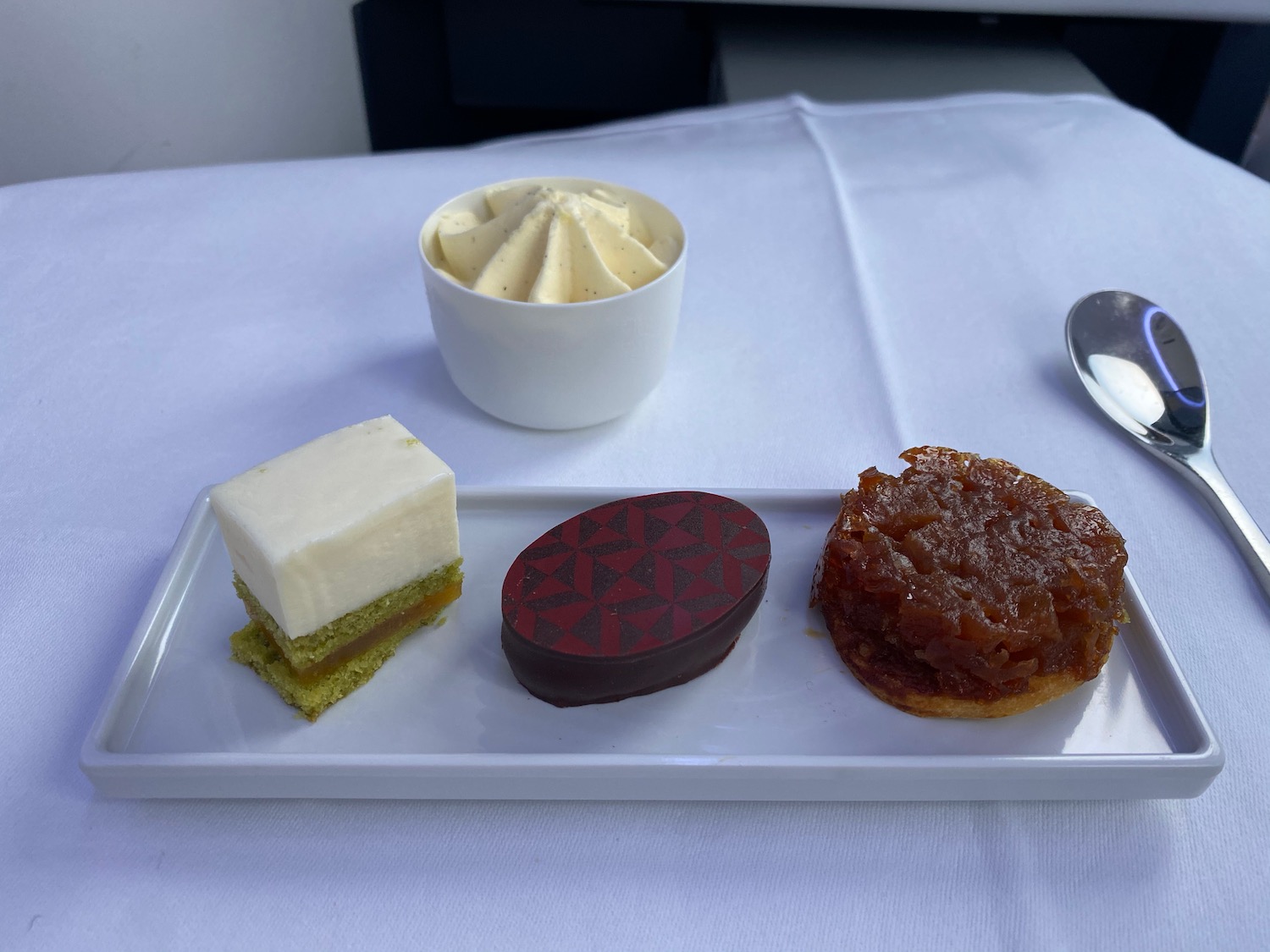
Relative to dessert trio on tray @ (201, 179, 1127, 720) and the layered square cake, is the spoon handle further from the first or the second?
the layered square cake

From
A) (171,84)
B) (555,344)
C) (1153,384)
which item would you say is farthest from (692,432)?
(171,84)

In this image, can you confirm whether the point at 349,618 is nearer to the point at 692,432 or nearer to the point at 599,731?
the point at 599,731

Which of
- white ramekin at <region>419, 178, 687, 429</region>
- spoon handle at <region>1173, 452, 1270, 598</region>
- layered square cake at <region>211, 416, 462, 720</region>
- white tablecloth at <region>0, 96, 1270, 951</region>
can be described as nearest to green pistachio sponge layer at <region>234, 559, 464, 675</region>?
layered square cake at <region>211, 416, 462, 720</region>

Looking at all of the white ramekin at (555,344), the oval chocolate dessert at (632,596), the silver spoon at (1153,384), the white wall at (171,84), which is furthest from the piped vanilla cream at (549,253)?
the white wall at (171,84)

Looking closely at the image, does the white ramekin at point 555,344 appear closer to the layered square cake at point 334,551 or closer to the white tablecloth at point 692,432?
the white tablecloth at point 692,432

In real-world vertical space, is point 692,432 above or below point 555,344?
below

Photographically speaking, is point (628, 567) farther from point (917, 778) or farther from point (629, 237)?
point (629, 237)
